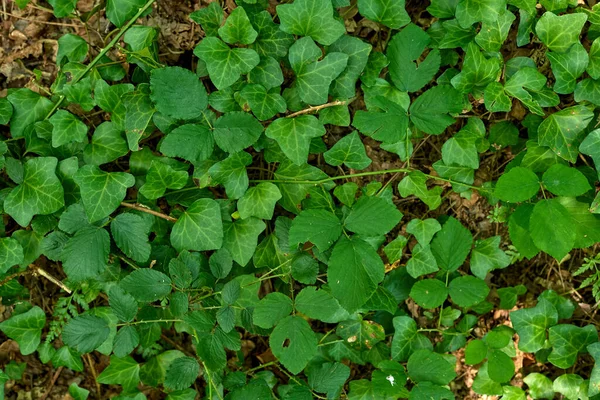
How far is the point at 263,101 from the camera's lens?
1779 mm

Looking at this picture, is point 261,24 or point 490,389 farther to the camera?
point 490,389

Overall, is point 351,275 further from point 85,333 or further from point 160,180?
point 85,333

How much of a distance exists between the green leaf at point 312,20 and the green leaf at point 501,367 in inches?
51.8

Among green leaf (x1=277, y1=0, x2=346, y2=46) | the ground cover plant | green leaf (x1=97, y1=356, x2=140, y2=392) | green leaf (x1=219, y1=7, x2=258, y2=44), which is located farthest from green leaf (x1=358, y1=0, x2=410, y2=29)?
green leaf (x1=97, y1=356, x2=140, y2=392)

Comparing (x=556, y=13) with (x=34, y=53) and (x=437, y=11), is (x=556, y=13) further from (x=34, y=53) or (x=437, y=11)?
(x=34, y=53)

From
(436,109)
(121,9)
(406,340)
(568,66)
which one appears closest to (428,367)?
(406,340)

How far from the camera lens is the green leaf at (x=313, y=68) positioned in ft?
5.69

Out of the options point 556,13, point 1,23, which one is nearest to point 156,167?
point 1,23

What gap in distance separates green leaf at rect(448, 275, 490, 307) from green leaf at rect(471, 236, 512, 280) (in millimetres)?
84

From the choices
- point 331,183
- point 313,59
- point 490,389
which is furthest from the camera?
point 490,389

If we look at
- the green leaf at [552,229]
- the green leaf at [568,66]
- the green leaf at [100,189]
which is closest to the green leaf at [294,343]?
the green leaf at [100,189]

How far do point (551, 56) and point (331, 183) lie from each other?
0.87 meters

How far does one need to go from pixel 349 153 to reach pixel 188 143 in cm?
57

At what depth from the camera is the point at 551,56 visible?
176 centimetres
